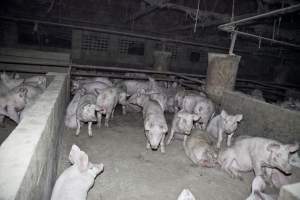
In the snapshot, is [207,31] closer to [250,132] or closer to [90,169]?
[250,132]

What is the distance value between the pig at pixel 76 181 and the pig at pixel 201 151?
189 cm

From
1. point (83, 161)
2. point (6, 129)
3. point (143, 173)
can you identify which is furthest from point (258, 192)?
point (6, 129)

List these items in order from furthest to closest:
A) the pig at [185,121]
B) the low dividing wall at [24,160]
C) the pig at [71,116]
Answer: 1. the pig at [71,116]
2. the pig at [185,121]
3. the low dividing wall at [24,160]

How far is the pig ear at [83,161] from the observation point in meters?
2.51

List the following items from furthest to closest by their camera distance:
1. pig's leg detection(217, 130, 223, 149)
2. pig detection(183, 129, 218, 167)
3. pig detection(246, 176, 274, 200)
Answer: pig's leg detection(217, 130, 223, 149) → pig detection(183, 129, 218, 167) → pig detection(246, 176, 274, 200)

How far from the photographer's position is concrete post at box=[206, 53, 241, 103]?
5340 millimetres

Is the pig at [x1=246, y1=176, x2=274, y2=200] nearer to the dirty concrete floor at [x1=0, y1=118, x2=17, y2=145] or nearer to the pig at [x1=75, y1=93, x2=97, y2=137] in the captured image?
the pig at [x1=75, y1=93, x2=97, y2=137]

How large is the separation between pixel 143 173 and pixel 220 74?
320 centimetres

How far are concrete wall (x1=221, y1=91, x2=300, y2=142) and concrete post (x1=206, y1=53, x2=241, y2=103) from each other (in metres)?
0.21

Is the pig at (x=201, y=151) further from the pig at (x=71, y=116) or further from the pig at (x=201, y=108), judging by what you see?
the pig at (x=71, y=116)

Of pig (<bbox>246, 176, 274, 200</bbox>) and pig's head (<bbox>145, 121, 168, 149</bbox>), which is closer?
pig (<bbox>246, 176, 274, 200</bbox>)

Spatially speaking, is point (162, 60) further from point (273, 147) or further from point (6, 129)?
point (273, 147)

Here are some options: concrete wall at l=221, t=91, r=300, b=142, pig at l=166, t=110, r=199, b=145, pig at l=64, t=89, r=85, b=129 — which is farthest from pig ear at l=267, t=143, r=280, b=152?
pig at l=64, t=89, r=85, b=129

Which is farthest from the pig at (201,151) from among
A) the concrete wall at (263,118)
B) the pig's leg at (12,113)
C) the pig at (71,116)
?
the pig's leg at (12,113)
